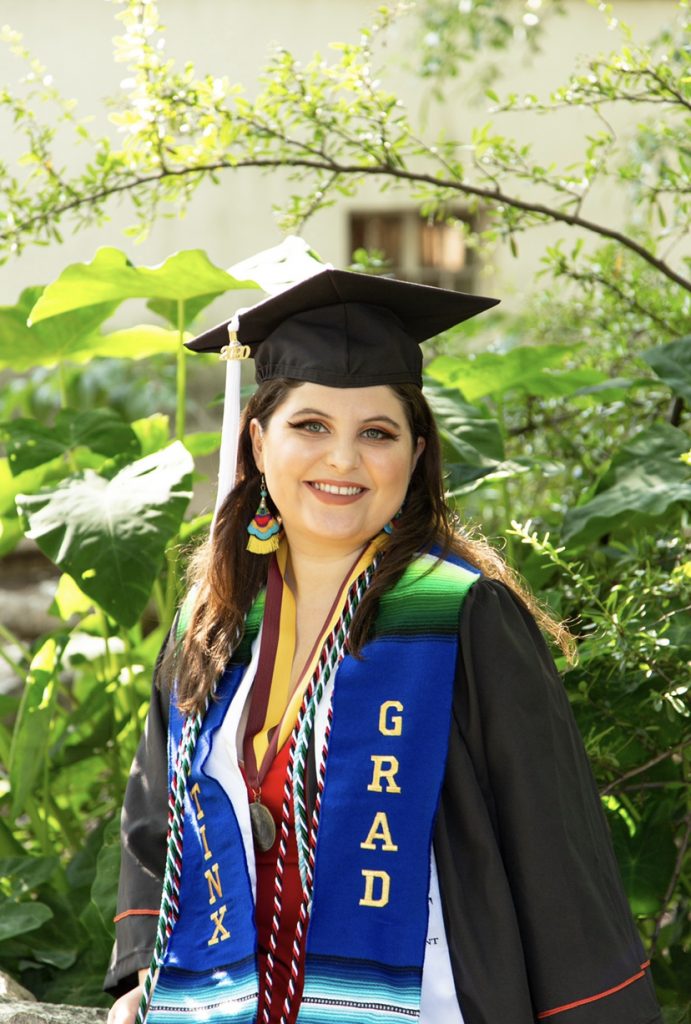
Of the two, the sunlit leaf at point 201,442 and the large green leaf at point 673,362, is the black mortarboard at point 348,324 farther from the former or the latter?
the sunlit leaf at point 201,442

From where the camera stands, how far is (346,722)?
1736 millimetres

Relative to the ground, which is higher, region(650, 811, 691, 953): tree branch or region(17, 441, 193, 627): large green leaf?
region(17, 441, 193, 627): large green leaf

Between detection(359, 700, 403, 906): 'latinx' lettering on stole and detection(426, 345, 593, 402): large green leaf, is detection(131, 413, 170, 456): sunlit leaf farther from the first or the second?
detection(359, 700, 403, 906): 'latinx' lettering on stole

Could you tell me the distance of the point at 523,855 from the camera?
1644 mm

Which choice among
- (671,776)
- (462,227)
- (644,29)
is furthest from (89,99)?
(671,776)

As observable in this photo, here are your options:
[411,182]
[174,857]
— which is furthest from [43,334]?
[174,857]

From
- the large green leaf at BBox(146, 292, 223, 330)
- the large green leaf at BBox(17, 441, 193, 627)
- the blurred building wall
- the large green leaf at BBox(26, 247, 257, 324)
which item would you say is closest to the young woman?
the large green leaf at BBox(17, 441, 193, 627)

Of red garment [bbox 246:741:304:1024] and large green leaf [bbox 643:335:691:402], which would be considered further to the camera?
large green leaf [bbox 643:335:691:402]

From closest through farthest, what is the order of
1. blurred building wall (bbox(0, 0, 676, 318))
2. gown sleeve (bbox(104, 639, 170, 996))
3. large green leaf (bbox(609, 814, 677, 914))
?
1. gown sleeve (bbox(104, 639, 170, 996))
2. large green leaf (bbox(609, 814, 677, 914))
3. blurred building wall (bbox(0, 0, 676, 318))

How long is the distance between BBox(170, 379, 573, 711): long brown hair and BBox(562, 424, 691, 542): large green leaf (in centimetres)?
52

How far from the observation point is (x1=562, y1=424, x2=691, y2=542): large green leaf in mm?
2486

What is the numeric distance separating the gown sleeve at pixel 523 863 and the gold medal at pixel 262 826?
0.81ft

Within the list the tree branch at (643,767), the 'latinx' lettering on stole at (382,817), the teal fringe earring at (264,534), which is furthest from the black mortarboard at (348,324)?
the tree branch at (643,767)

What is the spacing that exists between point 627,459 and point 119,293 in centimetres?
115
